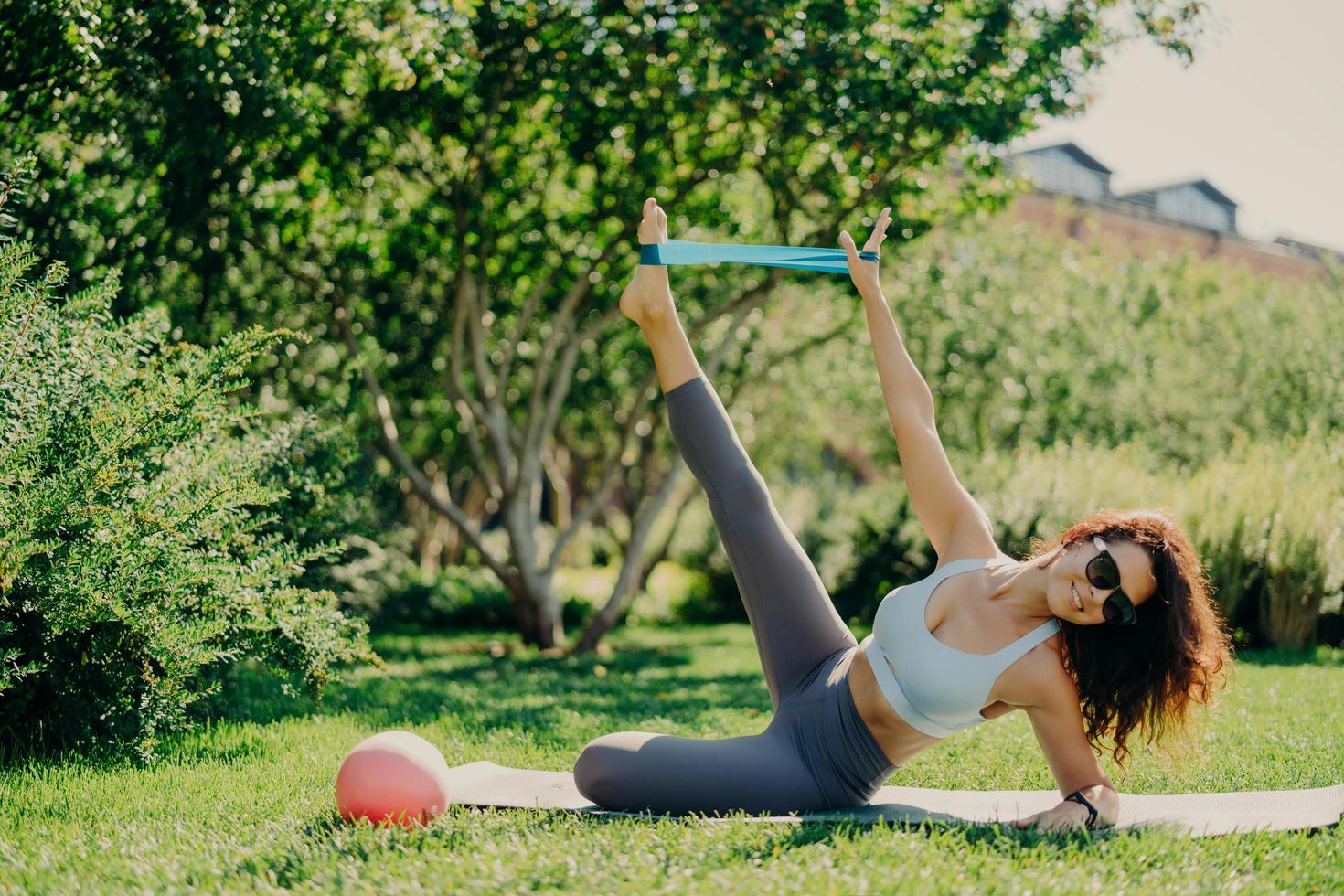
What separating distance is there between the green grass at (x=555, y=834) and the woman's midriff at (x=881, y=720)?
0.97 feet

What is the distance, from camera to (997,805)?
425 cm

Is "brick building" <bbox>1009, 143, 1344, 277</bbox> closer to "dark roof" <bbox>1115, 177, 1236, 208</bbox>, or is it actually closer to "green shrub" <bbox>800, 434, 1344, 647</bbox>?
"dark roof" <bbox>1115, 177, 1236, 208</bbox>

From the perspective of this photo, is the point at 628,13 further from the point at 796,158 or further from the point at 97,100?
the point at 97,100

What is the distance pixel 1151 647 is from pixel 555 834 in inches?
82.6

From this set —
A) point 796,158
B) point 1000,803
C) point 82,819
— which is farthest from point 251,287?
point 1000,803

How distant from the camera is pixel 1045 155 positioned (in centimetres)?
3788

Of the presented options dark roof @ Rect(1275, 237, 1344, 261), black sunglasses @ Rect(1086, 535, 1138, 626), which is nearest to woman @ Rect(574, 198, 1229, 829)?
black sunglasses @ Rect(1086, 535, 1138, 626)

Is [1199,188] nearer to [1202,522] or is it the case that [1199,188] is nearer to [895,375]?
[1202,522]

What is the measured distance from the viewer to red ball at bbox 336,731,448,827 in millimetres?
3803

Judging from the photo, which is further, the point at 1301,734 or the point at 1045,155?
the point at 1045,155

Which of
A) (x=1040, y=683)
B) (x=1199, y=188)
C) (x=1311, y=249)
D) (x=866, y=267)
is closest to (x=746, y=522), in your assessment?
(x=866, y=267)

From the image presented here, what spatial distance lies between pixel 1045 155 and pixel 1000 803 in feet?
123

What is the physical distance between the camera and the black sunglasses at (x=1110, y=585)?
3.51 metres

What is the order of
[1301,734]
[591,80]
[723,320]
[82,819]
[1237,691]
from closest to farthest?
[82,819] → [1301,734] → [1237,691] → [591,80] → [723,320]
